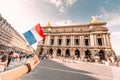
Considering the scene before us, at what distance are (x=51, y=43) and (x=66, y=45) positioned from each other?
319 inches

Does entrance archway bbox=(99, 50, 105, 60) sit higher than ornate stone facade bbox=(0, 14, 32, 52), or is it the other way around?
ornate stone facade bbox=(0, 14, 32, 52)

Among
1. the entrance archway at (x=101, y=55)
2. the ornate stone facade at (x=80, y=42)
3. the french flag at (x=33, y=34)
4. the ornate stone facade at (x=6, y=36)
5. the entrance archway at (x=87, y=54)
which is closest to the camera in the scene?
the french flag at (x=33, y=34)

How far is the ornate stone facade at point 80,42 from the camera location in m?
38.8

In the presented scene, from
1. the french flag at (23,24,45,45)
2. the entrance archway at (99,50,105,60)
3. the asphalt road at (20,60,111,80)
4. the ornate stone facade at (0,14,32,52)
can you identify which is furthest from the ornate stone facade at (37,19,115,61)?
the french flag at (23,24,45,45)

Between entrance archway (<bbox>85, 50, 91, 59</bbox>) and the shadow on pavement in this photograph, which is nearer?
the shadow on pavement

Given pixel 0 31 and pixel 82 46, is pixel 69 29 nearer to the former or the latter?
pixel 82 46

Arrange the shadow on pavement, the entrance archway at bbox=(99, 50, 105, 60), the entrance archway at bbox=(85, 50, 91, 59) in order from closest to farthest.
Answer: the shadow on pavement, the entrance archway at bbox=(99, 50, 105, 60), the entrance archway at bbox=(85, 50, 91, 59)

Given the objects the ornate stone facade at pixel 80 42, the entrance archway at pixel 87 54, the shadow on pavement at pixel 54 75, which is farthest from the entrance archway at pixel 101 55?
the shadow on pavement at pixel 54 75

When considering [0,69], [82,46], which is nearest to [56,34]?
[82,46]

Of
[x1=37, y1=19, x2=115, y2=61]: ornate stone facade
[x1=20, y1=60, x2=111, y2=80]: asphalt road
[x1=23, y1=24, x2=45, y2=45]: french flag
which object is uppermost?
[x1=37, y1=19, x2=115, y2=61]: ornate stone facade

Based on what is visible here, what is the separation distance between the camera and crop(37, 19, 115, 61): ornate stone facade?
127 feet

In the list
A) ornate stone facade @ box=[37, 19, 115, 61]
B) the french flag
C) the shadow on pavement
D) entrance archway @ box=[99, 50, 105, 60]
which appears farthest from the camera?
ornate stone facade @ box=[37, 19, 115, 61]

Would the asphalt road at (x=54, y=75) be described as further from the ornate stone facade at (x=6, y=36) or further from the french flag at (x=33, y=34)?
the ornate stone facade at (x=6, y=36)

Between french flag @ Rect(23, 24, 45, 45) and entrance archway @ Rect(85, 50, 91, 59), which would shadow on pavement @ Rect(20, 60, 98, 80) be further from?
entrance archway @ Rect(85, 50, 91, 59)
